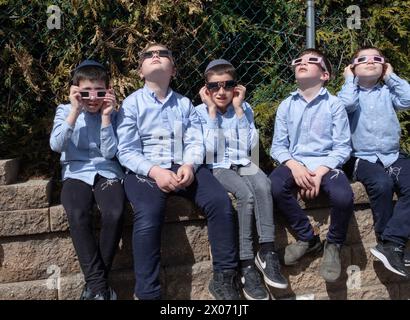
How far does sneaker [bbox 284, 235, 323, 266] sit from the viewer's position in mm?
3371

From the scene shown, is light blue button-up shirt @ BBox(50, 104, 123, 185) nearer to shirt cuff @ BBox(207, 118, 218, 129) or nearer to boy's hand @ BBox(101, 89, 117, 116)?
boy's hand @ BBox(101, 89, 117, 116)

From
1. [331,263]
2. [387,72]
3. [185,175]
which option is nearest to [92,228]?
[185,175]

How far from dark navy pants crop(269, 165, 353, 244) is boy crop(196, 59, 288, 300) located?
87 millimetres

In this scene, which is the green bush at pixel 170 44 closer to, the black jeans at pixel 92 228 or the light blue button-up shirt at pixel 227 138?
the light blue button-up shirt at pixel 227 138

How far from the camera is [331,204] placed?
11.2 feet

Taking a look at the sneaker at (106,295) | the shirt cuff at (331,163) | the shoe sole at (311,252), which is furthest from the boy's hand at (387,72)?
the sneaker at (106,295)

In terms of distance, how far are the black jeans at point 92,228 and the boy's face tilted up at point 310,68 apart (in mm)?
1499

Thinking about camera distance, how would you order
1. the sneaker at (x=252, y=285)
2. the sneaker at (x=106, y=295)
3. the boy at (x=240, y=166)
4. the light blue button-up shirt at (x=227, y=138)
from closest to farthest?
the sneaker at (x=106, y=295) → the sneaker at (x=252, y=285) → the boy at (x=240, y=166) → the light blue button-up shirt at (x=227, y=138)

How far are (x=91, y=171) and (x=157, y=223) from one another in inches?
22.2

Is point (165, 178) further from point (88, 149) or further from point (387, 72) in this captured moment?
point (387, 72)

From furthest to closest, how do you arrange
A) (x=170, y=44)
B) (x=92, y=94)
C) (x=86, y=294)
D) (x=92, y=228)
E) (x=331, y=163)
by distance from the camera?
(x=170, y=44) < (x=331, y=163) < (x=92, y=94) < (x=92, y=228) < (x=86, y=294)

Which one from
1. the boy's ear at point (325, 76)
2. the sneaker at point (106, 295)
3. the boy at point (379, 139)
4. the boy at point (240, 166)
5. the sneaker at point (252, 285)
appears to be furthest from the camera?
the boy's ear at point (325, 76)

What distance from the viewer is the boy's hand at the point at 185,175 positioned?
126 inches

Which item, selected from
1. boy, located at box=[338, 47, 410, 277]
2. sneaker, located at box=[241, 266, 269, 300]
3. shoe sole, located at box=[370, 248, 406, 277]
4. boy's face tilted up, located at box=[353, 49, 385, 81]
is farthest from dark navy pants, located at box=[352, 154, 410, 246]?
sneaker, located at box=[241, 266, 269, 300]
